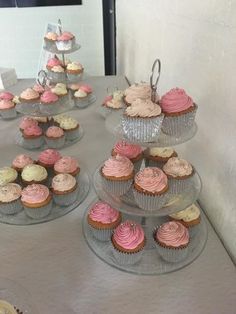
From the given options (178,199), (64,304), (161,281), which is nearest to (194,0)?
(178,199)

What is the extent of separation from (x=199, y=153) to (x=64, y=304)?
0.67 m

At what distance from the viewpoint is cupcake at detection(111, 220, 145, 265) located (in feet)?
2.90

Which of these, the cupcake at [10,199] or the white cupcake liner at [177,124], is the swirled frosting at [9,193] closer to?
the cupcake at [10,199]

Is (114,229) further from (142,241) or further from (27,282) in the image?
(27,282)

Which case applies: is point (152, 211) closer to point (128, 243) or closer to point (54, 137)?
point (128, 243)

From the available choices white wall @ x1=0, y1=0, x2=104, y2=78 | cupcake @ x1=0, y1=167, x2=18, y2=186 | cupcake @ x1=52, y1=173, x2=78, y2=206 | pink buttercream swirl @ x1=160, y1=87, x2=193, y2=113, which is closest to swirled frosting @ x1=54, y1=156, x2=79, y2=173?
cupcake @ x1=52, y1=173, x2=78, y2=206

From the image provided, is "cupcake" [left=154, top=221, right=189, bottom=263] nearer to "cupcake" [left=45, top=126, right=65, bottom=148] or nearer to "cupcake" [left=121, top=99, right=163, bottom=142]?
"cupcake" [left=121, top=99, right=163, bottom=142]

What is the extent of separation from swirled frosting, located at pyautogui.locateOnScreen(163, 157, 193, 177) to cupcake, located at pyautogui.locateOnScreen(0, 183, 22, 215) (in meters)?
0.53

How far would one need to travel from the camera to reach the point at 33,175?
1.15 meters

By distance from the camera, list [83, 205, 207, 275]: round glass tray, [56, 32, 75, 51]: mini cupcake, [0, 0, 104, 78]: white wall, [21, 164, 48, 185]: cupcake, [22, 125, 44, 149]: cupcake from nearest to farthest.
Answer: [83, 205, 207, 275]: round glass tray, [21, 164, 48, 185]: cupcake, [22, 125, 44, 149]: cupcake, [56, 32, 75, 51]: mini cupcake, [0, 0, 104, 78]: white wall

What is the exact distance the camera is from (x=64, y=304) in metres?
0.80

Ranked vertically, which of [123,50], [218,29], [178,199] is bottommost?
[123,50]

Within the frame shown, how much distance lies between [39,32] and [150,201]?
2860mm

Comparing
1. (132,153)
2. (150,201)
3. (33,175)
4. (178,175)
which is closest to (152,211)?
(150,201)
